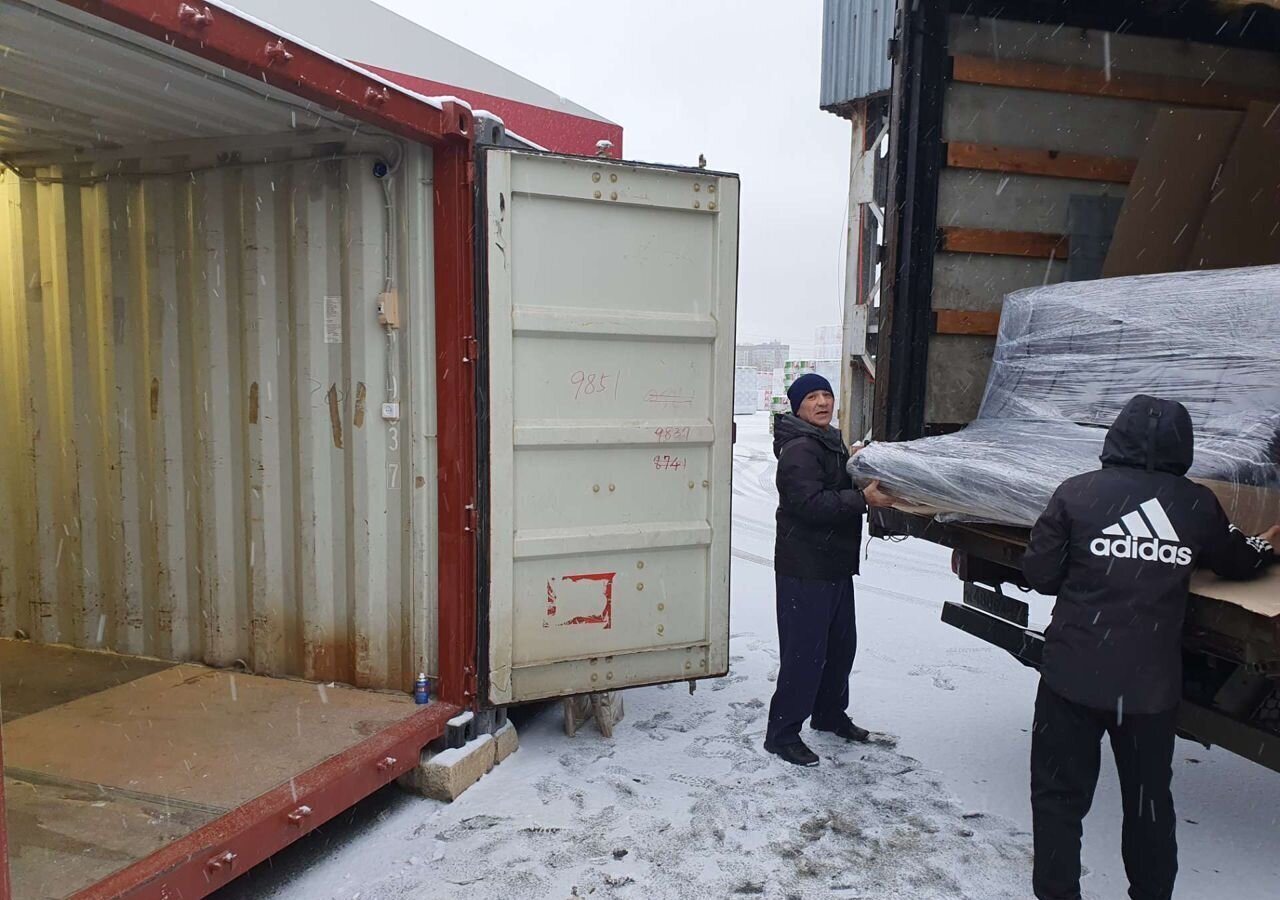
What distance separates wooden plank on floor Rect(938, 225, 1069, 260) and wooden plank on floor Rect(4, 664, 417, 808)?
3.11 m

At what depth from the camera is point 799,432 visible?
399cm

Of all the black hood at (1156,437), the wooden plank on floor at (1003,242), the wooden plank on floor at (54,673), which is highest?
the wooden plank on floor at (1003,242)

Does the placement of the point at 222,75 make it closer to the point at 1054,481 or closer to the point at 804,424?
the point at 804,424

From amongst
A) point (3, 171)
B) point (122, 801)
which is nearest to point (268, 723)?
point (122, 801)

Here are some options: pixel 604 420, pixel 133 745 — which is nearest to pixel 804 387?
pixel 604 420

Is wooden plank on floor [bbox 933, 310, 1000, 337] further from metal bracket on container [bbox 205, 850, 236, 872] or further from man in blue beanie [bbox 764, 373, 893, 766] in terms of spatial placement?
metal bracket on container [bbox 205, 850, 236, 872]

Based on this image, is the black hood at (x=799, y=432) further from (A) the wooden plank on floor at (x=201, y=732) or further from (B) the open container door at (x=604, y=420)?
(A) the wooden plank on floor at (x=201, y=732)

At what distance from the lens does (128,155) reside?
4.13m

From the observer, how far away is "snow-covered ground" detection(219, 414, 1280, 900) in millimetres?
3074

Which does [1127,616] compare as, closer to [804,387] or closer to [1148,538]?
[1148,538]

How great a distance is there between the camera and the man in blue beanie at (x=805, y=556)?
3.92 meters

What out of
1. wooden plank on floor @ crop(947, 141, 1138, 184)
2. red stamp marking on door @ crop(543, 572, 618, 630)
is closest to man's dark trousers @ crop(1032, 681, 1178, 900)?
red stamp marking on door @ crop(543, 572, 618, 630)

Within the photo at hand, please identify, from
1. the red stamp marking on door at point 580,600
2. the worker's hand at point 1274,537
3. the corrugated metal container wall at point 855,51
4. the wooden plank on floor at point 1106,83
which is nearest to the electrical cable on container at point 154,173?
the red stamp marking on door at point 580,600

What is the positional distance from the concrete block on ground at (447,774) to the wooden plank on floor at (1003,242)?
3.00 m
